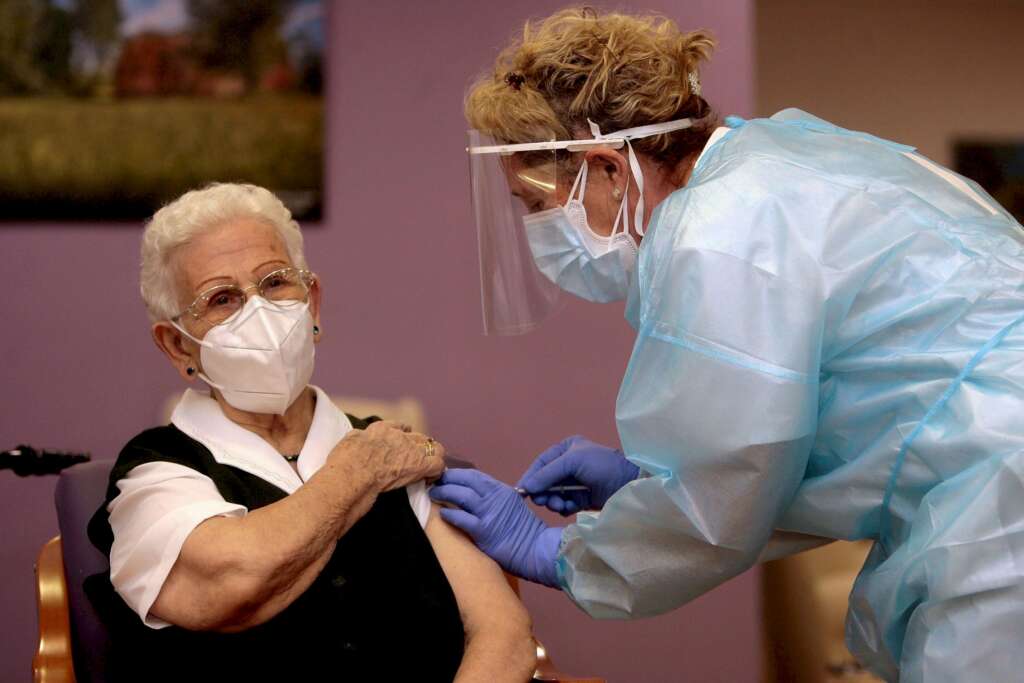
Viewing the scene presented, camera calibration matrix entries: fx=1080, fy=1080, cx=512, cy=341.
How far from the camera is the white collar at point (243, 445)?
5.61 feet

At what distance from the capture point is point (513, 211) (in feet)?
5.94

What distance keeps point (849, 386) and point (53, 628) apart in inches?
50.7

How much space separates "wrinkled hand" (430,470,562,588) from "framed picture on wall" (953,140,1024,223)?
4.02 meters

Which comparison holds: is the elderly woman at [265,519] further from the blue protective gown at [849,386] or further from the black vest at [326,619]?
the blue protective gown at [849,386]

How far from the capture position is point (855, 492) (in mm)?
1473

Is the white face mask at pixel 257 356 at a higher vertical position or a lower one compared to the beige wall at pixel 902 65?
lower

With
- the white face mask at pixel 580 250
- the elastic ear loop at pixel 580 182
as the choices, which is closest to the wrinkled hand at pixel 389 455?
the white face mask at pixel 580 250

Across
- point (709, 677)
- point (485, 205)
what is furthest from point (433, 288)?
point (709, 677)

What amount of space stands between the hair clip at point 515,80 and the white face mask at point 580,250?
0.54 feet

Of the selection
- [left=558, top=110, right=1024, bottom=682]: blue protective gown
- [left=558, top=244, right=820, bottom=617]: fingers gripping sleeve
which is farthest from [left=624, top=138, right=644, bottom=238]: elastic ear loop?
[left=558, top=244, right=820, bottom=617]: fingers gripping sleeve

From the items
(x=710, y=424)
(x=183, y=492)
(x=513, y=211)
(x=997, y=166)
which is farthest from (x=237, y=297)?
(x=997, y=166)

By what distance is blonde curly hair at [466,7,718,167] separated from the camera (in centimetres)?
163

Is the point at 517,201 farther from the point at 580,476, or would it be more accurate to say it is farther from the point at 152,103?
the point at 152,103

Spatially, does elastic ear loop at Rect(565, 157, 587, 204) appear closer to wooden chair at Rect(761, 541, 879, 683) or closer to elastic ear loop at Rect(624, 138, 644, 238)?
elastic ear loop at Rect(624, 138, 644, 238)
